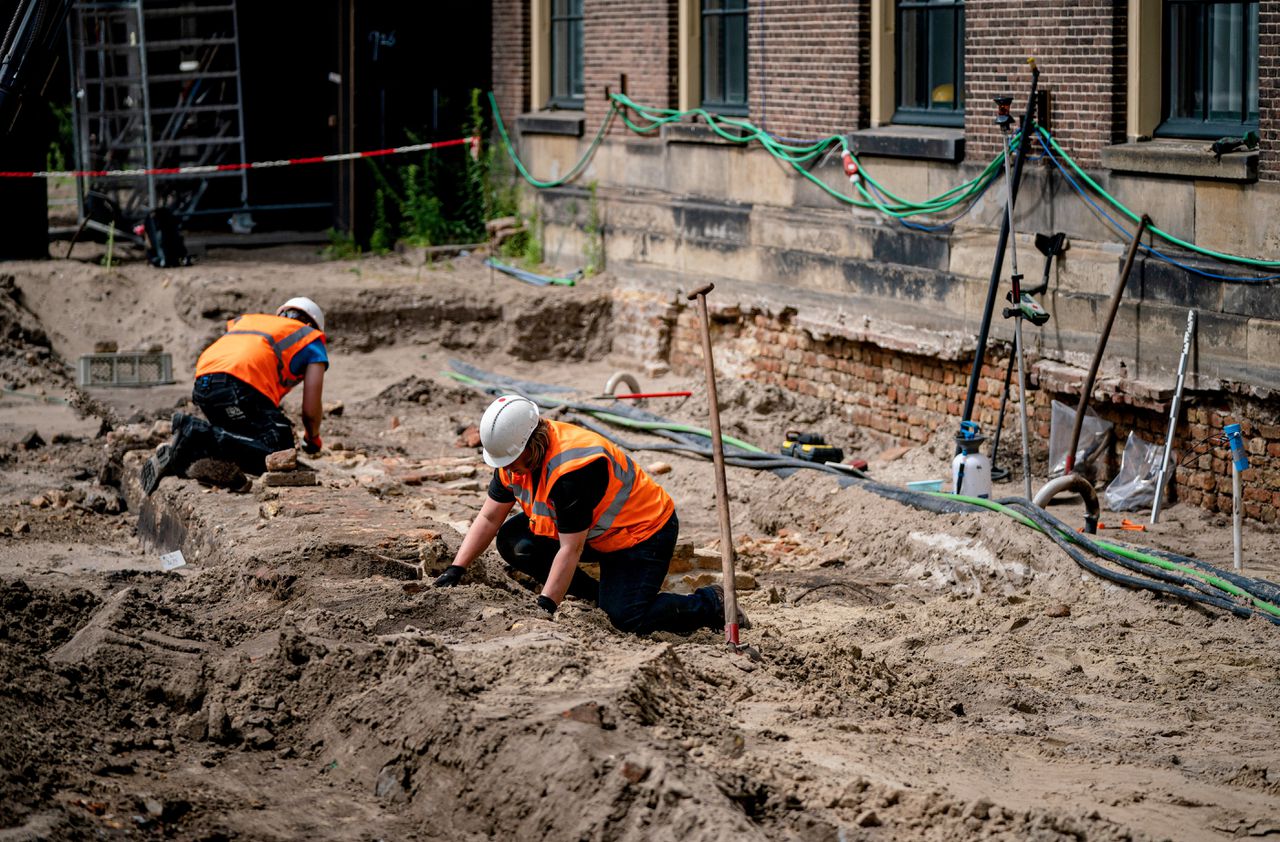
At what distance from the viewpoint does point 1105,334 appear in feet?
32.9

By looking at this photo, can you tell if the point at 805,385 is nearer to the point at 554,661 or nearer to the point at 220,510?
the point at 220,510

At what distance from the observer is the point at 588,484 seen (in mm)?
6859

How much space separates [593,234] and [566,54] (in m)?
2.42

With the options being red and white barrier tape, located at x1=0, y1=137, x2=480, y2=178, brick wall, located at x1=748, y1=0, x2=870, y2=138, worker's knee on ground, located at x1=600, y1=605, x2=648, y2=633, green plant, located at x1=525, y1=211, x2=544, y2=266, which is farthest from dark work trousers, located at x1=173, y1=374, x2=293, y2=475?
green plant, located at x1=525, y1=211, x2=544, y2=266

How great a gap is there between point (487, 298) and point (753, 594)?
8179 millimetres

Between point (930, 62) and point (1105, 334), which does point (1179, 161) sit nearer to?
point (1105, 334)

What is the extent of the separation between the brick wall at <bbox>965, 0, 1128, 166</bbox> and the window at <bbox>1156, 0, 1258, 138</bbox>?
316 mm

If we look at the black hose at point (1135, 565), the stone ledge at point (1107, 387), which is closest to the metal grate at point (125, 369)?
the stone ledge at point (1107, 387)

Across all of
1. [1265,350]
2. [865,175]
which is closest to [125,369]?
[865,175]

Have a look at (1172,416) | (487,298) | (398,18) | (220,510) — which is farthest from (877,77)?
(398,18)

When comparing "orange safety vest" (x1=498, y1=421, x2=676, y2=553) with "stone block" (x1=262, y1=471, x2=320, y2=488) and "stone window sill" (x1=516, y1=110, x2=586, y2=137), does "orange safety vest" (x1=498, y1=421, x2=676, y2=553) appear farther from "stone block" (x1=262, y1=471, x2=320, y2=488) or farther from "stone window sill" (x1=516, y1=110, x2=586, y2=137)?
"stone window sill" (x1=516, y1=110, x2=586, y2=137)

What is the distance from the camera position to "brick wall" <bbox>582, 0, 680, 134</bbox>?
49.5 ft

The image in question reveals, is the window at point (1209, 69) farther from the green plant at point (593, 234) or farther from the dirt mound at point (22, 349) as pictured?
the dirt mound at point (22, 349)

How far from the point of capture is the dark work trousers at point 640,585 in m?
7.25
